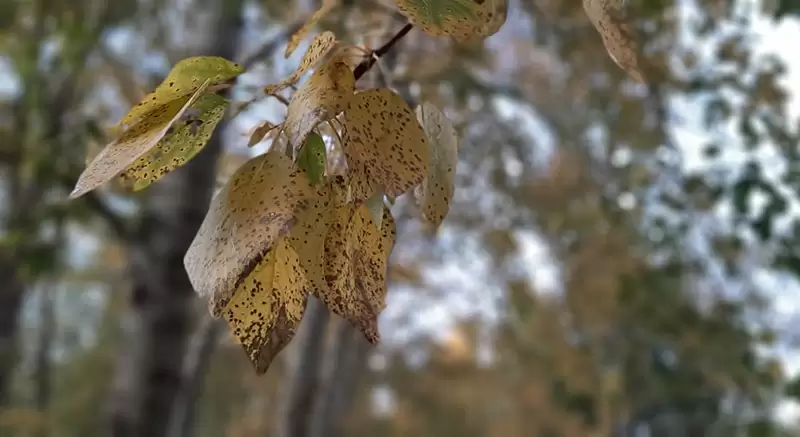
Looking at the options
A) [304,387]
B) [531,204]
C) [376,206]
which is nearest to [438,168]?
[376,206]

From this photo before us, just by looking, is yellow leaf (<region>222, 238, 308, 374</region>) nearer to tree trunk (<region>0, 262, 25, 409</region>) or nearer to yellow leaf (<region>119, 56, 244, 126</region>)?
yellow leaf (<region>119, 56, 244, 126</region>)

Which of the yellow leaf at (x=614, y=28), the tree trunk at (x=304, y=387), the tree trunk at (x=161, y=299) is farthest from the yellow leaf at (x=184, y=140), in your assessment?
the tree trunk at (x=161, y=299)

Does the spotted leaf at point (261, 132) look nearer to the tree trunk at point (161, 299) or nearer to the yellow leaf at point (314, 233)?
the yellow leaf at point (314, 233)

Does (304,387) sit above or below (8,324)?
above

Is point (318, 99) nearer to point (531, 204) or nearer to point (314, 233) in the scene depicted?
point (314, 233)

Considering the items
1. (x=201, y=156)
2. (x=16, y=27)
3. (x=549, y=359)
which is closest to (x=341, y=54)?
(x=201, y=156)

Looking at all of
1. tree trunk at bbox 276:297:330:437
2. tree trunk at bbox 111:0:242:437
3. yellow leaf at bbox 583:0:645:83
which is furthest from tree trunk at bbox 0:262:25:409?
yellow leaf at bbox 583:0:645:83
